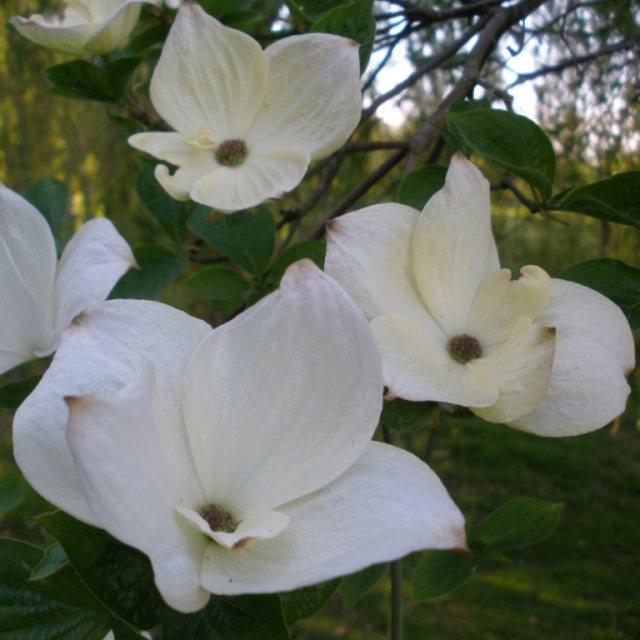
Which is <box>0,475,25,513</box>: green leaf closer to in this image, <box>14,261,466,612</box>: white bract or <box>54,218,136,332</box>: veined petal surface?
<box>54,218,136,332</box>: veined petal surface

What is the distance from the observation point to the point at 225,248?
68 cm

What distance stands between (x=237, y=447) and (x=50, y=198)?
0.44 metres

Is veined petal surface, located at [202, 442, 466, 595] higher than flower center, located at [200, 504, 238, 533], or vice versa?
veined petal surface, located at [202, 442, 466, 595]

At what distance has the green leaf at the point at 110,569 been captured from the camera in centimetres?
37

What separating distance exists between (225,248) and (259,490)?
322mm

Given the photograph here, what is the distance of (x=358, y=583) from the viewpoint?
2.00ft

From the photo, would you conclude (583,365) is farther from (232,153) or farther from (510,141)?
(232,153)

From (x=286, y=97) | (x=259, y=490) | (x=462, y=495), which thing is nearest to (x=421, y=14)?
(x=286, y=97)

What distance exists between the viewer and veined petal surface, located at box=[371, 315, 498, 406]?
0.42m

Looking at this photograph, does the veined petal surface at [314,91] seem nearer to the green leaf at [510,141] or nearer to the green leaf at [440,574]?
the green leaf at [510,141]

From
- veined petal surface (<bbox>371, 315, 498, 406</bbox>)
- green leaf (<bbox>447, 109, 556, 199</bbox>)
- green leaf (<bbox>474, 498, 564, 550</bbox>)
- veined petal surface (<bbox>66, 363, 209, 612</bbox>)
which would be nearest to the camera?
veined petal surface (<bbox>66, 363, 209, 612</bbox>)

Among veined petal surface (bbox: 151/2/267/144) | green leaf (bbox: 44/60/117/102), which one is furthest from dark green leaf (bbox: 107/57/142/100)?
veined petal surface (bbox: 151/2/267/144)

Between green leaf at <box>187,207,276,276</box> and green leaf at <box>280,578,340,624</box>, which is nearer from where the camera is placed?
green leaf at <box>280,578,340,624</box>

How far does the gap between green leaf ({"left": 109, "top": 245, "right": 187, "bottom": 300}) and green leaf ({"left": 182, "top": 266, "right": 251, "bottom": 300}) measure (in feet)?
0.09
